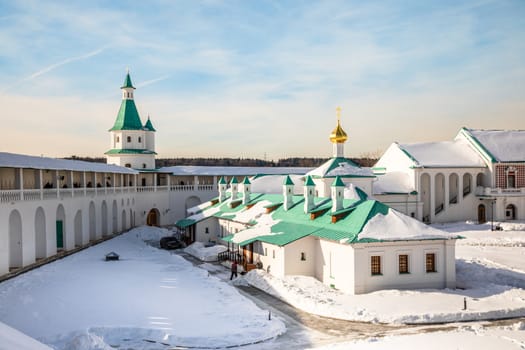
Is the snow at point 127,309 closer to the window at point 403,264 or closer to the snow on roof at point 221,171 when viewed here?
the window at point 403,264

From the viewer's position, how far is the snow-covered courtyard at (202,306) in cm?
1589

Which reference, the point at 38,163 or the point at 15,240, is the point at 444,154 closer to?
the point at 38,163

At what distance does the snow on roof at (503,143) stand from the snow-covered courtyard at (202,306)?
2125 centimetres

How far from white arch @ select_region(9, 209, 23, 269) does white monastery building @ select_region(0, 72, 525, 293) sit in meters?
0.07

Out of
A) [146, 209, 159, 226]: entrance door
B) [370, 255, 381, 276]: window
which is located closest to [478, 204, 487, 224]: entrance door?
[370, 255, 381, 276]: window

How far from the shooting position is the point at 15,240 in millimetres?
26203

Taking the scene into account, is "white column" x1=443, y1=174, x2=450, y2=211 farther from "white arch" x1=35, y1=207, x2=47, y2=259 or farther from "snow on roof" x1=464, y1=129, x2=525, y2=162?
"white arch" x1=35, y1=207, x2=47, y2=259

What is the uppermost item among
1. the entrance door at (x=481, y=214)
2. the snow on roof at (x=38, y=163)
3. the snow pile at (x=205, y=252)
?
the snow on roof at (x=38, y=163)

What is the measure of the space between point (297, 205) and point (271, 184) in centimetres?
1796

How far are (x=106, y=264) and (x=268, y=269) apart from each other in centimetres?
930

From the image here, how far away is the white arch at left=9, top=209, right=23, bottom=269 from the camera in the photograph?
26016 millimetres

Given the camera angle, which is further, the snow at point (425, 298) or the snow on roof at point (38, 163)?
the snow on roof at point (38, 163)

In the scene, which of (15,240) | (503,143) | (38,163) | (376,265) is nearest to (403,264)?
(376,265)

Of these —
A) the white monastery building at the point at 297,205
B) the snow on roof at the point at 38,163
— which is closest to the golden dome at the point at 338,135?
the white monastery building at the point at 297,205
